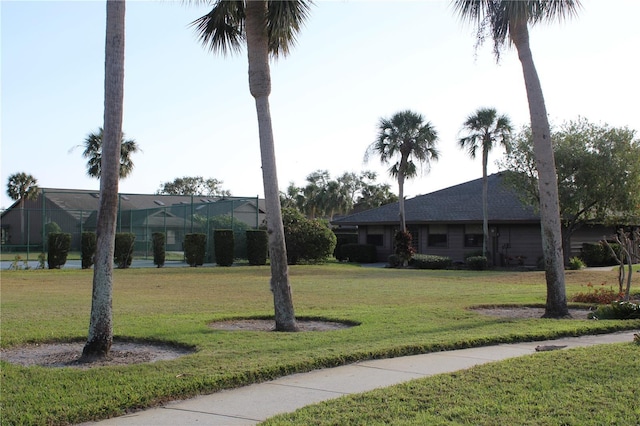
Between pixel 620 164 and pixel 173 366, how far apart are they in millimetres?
28614

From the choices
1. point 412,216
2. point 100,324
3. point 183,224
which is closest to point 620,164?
point 412,216

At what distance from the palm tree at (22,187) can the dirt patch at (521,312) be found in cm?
5437

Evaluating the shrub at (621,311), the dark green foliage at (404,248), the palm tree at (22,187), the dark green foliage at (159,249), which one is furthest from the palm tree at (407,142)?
the palm tree at (22,187)

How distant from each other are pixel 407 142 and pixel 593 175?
10055 mm

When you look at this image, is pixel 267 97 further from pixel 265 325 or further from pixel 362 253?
pixel 362 253

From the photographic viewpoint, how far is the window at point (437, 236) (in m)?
39.8

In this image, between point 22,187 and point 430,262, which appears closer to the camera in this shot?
point 430,262

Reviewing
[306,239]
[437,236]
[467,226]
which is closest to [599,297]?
[467,226]

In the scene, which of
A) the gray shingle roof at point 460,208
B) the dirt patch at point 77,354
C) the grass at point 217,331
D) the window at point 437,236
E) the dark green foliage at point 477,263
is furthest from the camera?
the window at point 437,236

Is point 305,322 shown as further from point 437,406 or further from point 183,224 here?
point 183,224

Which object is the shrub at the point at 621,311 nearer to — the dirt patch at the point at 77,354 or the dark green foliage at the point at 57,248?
the dirt patch at the point at 77,354

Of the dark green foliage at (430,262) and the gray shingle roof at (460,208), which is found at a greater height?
the gray shingle roof at (460,208)

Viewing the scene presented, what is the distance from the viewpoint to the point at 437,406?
→ 18.9 ft

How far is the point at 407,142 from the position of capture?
36.7 metres
